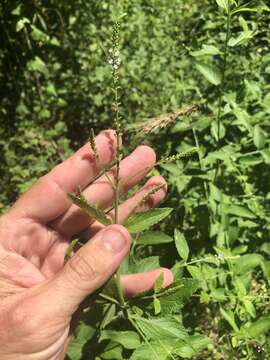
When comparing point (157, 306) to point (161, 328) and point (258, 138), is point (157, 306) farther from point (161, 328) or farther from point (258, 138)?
point (258, 138)

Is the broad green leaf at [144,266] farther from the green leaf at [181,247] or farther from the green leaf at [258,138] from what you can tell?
the green leaf at [258,138]

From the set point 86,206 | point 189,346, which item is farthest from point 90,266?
point 189,346

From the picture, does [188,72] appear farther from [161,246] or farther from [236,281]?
[236,281]

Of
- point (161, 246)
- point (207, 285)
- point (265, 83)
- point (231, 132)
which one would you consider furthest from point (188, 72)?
point (207, 285)

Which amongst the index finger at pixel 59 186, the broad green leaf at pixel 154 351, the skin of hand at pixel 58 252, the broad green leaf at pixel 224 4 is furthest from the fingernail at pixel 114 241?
the broad green leaf at pixel 224 4

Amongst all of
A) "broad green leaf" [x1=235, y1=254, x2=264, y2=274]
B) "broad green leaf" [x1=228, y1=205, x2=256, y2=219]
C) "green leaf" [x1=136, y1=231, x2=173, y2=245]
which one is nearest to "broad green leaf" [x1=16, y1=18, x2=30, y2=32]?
"broad green leaf" [x1=228, y1=205, x2=256, y2=219]

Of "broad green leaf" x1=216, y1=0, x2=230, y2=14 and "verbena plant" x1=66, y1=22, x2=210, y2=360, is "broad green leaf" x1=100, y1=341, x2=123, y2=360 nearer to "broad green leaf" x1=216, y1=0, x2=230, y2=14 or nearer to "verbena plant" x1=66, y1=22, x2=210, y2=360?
"verbena plant" x1=66, y1=22, x2=210, y2=360

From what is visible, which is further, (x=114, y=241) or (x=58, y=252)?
(x=58, y=252)
